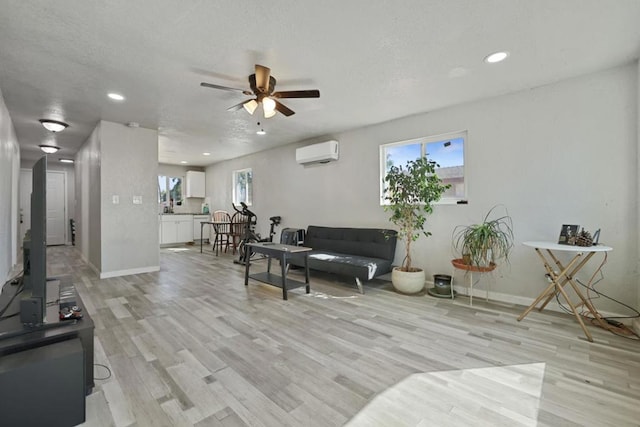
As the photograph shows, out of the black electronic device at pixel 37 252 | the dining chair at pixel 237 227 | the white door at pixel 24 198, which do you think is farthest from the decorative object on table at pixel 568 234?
the white door at pixel 24 198

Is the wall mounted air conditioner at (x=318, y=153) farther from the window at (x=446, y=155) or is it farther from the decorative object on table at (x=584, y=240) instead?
the decorative object on table at (x=584, y=240)

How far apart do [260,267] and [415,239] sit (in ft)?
9.36

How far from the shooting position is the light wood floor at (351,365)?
1494 millimetres

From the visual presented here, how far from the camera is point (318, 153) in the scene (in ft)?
16.3

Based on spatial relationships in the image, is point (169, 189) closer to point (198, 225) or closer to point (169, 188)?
point (169, 188)

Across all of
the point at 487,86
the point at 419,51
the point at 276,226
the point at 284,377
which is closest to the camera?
the point at 284,377

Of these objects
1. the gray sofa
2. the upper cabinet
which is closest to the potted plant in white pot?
the gray sofa

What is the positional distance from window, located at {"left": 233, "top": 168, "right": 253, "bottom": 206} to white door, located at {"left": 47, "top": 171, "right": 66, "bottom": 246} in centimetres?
506

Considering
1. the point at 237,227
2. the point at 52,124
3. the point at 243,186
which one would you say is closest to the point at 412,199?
the point at 237,227

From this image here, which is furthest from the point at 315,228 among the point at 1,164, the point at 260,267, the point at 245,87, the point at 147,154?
the point at 1,164

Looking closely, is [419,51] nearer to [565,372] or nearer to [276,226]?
[565,372]

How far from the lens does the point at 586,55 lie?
2.46 meters

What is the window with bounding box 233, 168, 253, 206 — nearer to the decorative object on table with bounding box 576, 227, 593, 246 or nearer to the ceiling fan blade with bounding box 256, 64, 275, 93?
the ceiling fan blade with bounding box 256, 64, 275, 93

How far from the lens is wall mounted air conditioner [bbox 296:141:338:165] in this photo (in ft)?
15.8
